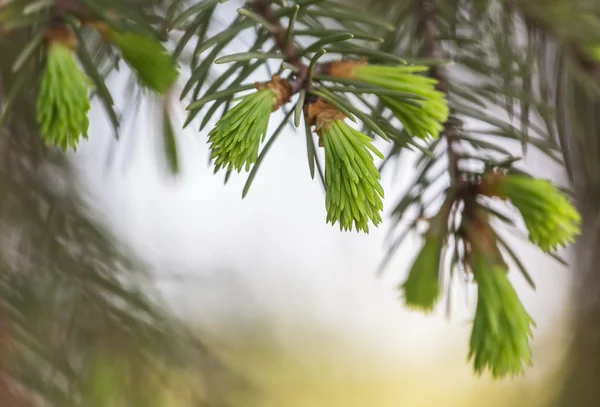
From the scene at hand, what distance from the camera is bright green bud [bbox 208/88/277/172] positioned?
0.43 feet

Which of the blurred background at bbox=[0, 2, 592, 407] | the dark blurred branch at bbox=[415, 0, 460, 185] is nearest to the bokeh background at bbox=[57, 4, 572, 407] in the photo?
the blurred background at bbox=[0, 2, 592, 407]

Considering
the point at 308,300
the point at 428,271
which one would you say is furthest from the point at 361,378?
the point at 428,271

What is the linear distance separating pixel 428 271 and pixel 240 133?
9 cm

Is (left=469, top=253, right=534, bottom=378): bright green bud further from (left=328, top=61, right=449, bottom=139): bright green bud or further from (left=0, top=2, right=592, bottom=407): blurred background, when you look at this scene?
(left=0, top=2, right=592, bottom=407): blurred background

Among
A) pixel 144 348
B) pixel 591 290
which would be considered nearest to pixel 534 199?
pixel 144 348

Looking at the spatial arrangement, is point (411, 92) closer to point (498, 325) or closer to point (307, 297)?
point (498, 325)

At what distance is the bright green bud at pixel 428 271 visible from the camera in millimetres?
170

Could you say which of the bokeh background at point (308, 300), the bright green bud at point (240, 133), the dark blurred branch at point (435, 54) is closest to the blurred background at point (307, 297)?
the bokeh background at point (308, 300)

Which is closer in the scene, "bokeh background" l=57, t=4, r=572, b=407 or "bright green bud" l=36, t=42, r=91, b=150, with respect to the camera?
"bright green bud" l=36, t=42, r=91, b=150

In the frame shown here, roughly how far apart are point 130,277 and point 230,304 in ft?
0.98

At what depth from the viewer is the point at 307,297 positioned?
2.05 ft

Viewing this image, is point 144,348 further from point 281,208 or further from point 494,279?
point 281,208

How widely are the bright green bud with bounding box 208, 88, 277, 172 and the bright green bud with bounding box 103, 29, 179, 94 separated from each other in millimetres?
29

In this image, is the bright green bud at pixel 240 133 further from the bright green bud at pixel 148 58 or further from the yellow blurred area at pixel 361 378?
the yellow blurred area at pixel 361 378
